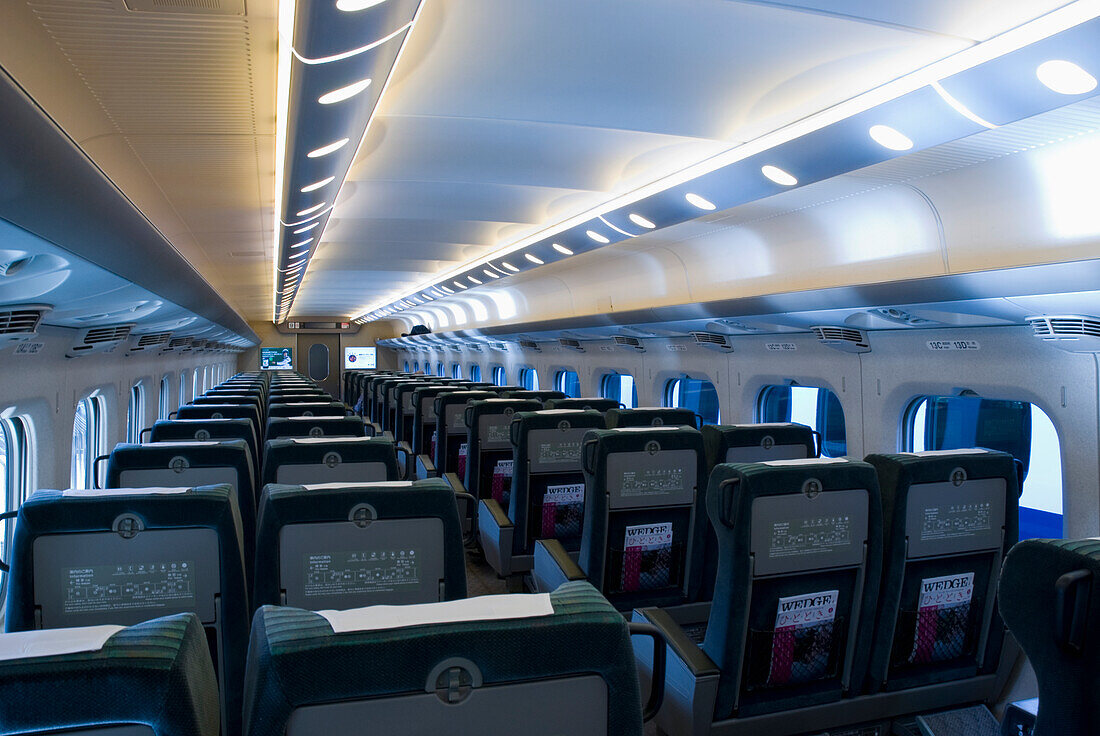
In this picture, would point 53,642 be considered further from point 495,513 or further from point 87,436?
point 87,436

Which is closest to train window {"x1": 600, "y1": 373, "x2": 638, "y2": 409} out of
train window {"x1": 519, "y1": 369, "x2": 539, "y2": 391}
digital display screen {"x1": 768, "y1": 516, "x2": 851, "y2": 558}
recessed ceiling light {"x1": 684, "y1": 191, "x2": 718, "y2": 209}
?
train window {"x1": 519, "y1": 369, "x2": 539, "y2": 391}

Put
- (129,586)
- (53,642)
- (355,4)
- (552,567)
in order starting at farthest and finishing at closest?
(552,567) → (129,586) → (355,4) → (53,642)

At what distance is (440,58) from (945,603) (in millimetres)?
3474

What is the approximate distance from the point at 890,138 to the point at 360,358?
107 feet

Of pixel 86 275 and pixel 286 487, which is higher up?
pixel 86 275

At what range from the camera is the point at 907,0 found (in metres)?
2.76

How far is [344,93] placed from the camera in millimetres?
2781

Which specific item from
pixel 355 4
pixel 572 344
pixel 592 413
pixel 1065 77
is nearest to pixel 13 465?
pixel 592 413

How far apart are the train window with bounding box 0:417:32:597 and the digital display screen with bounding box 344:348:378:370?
28.4m

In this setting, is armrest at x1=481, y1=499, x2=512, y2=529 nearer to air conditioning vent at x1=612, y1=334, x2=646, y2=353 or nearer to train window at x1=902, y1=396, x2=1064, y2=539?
train window at x1=902, y1=396, x2=1064, y2=539

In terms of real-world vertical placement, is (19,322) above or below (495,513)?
above

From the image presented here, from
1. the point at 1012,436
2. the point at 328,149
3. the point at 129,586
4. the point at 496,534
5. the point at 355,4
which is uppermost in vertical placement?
the point at 328,149

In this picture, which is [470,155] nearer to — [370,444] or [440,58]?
[440,58]

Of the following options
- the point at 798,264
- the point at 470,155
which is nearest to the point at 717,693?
the point at 470,155
